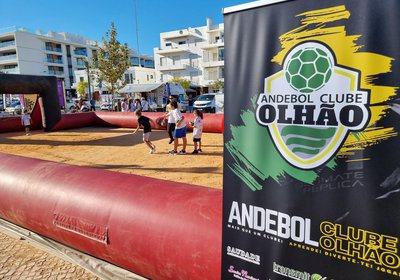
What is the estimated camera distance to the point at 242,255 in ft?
6.93

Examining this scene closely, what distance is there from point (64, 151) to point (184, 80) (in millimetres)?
40083

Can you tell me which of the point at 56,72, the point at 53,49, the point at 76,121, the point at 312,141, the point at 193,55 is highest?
the point at 53,49

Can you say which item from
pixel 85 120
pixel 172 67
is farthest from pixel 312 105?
pixel 172 67

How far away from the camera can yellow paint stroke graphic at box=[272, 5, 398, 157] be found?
153 cm

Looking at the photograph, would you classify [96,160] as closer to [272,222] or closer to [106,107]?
[272,222]

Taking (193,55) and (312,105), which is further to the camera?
(193,55)

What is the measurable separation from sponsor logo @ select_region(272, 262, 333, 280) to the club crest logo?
68 cm

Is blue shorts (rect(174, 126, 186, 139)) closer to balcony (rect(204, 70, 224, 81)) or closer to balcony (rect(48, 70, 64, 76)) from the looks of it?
balcony (rect(204, 70, 224, 81))

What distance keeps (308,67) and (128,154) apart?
8437 mm

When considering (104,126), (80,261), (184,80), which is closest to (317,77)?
(80,261)

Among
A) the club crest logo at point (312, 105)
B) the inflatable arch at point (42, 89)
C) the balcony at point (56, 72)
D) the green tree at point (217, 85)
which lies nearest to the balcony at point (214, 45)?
the green tree at point (217, 85)

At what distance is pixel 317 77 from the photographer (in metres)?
1.74

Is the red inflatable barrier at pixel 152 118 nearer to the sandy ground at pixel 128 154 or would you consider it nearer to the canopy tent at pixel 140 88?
the sandy ground at pixel 128 154

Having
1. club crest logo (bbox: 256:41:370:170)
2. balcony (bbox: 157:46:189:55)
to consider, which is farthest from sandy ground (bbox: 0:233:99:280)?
balcony (bbox: 157:46:189:55)
